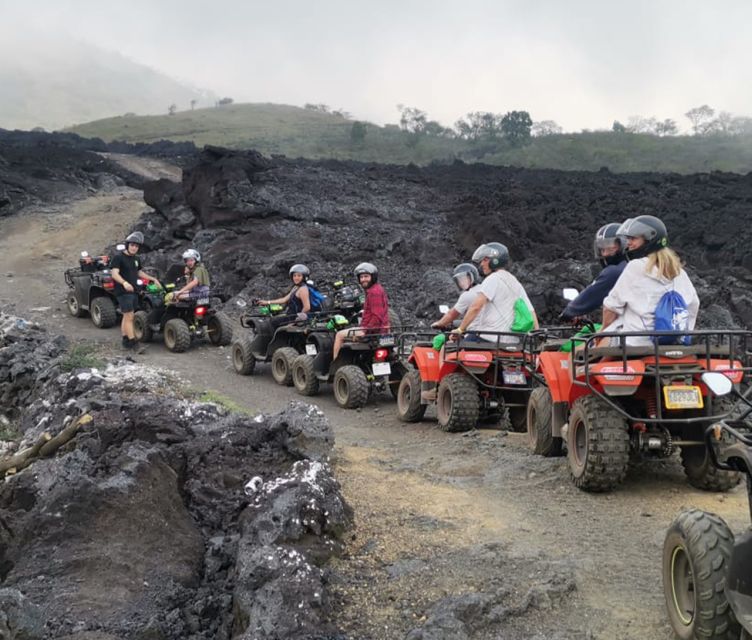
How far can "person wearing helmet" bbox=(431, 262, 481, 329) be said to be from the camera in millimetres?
9148

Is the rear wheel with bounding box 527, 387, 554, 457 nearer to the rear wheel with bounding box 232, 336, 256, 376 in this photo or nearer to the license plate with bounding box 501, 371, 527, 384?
the license plate with bounding box 501, 371, 527, 384

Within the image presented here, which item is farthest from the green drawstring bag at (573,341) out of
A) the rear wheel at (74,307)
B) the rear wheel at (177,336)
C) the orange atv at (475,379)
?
the rear wheel at (74,307)

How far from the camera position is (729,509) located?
5.24m

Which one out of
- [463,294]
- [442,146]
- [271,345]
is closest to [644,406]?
[463,294]

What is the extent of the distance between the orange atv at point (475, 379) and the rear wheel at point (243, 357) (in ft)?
14.1

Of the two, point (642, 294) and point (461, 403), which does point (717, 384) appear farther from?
point (461, 403)

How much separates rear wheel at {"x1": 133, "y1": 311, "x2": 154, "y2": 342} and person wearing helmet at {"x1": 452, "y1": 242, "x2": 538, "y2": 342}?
7694mm

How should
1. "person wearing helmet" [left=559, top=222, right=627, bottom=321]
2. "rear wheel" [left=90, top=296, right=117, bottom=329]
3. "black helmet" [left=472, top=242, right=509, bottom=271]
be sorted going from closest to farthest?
"person wearing helmet" [left=559, top=222, right=627, bottom=321] < "black helmet" [left=472, top=242, right=509, bottom=271] < "rear wheel" [left=90, top=296, right=117, bottom=329]

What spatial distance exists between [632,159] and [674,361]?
Answer: 54.7m

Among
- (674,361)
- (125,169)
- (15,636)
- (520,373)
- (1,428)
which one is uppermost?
(125,169)

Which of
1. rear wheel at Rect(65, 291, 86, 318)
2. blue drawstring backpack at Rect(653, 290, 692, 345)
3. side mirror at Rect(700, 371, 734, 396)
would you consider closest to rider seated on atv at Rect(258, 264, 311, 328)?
rear wheel at Rect(65, 291, 86, 318)

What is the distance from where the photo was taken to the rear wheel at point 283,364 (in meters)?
12.0

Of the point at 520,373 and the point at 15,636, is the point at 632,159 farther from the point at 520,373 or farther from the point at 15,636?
the point at 15,636

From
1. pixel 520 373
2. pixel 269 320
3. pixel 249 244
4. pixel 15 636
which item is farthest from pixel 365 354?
pixel 249 244
